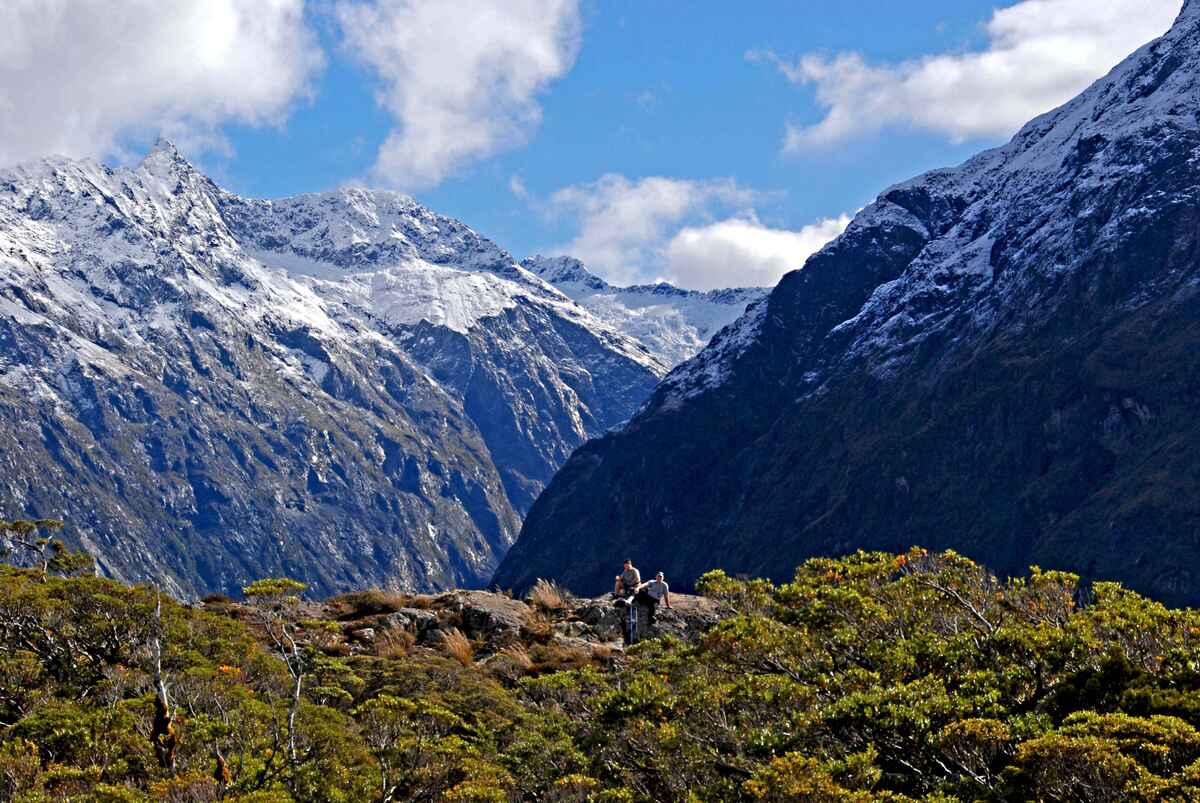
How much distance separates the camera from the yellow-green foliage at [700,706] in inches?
1105

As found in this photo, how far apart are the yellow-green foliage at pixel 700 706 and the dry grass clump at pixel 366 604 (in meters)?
14.0

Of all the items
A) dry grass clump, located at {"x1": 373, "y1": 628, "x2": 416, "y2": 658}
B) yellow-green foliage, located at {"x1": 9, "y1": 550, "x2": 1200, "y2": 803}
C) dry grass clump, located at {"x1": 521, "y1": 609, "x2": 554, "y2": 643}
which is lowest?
yellow-green foliage, located at {"x1": 9, "y1": 550, "x2": 1200, "y2": 803}

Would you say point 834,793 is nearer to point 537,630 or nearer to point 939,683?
point 939,683

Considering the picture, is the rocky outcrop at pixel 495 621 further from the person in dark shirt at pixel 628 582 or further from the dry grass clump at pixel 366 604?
the person in dark shirt at pixel 628 582

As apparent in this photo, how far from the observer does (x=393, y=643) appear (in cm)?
5550

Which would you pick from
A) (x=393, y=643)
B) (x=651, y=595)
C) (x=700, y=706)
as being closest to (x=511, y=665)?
(x=393, y=643)

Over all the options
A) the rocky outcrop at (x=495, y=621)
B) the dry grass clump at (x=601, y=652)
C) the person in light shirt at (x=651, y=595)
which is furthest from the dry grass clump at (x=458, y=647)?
the person in light shirt at (x=651, y=595)

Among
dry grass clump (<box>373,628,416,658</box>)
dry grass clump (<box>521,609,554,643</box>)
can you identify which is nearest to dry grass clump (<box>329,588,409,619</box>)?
dry grass clump (<box>373,628,416,658</box>)

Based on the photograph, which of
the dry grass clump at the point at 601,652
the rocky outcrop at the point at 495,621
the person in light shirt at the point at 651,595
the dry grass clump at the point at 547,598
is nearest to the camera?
the dry grass clump at the point at 601,652

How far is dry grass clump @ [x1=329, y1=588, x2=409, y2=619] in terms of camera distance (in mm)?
63844

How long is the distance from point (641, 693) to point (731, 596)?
765 centimetres

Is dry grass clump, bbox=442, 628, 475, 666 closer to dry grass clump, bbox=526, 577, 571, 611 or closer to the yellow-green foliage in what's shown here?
the yellow-green foliage

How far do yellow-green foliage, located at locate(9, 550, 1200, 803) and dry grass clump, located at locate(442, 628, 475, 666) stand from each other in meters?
5.72

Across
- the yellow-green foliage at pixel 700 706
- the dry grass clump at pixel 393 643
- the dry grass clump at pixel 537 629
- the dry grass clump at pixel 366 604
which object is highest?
the dry grass clump at pixel 366 604
